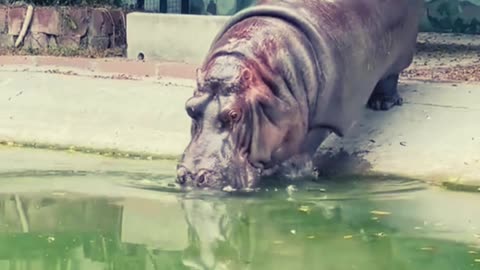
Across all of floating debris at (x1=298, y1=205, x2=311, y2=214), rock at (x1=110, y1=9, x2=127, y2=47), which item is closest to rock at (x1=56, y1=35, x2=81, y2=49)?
rock at (x1=110, y1=9, x2=127, y2=47)

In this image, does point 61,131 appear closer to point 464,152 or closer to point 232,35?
point 232,35

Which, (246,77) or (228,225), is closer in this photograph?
(228,225)

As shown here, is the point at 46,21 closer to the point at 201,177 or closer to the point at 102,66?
the point at 102,66

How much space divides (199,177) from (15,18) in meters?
6.68

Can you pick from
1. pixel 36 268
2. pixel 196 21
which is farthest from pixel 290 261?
pixel 196 21

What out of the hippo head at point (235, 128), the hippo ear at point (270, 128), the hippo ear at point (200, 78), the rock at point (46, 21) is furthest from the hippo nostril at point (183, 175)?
the rock at point (46, 21)

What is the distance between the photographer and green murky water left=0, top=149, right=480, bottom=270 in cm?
449

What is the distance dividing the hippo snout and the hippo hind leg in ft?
6.49

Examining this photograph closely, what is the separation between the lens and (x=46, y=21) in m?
11.8

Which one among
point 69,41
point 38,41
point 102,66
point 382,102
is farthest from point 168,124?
point 38,41

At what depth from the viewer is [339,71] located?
6207mm

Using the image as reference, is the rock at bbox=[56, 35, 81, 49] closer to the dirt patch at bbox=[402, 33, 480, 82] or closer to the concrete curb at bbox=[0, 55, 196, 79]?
the concrete curb at bbox=[0, 55, 196, 79]

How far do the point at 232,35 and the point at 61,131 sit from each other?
1799 millimetres

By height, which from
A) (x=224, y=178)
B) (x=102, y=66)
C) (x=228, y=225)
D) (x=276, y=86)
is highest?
(x=276, y=86)
